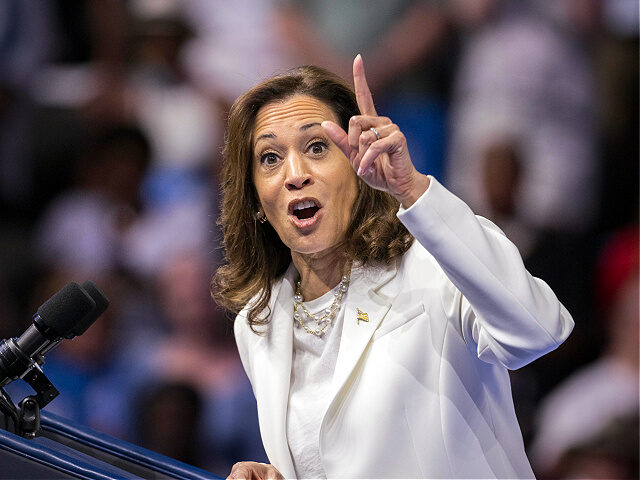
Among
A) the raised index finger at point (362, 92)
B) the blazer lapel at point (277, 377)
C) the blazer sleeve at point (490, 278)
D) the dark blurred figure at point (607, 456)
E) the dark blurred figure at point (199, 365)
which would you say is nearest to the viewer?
the blazer sleeve at point (490, 278)

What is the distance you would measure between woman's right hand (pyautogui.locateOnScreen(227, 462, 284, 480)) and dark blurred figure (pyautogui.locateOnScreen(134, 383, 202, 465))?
1824 mm

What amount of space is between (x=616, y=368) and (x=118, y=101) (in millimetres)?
2528

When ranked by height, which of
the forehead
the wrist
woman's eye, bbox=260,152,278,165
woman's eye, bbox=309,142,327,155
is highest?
the forehead

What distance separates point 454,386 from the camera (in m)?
1.43

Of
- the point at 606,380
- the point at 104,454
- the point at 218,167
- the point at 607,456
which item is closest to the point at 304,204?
the point at 104,454

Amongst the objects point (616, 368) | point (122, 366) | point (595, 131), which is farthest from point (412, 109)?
point (122, 366)

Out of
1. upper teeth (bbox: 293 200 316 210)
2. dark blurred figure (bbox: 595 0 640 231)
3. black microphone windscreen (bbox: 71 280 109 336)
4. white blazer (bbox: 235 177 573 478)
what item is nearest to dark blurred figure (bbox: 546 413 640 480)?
dark blurred figure (bbox: 595 0 640 231)

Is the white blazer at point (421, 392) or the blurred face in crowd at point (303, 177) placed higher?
the blurred face in crowd at point (303, 177)

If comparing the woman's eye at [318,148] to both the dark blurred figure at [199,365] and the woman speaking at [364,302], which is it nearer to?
the woman speaking at [364,302]

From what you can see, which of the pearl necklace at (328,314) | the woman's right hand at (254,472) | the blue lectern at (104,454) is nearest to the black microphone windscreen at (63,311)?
the blue lectern at (104,454)

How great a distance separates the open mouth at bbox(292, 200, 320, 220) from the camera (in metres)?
1.65

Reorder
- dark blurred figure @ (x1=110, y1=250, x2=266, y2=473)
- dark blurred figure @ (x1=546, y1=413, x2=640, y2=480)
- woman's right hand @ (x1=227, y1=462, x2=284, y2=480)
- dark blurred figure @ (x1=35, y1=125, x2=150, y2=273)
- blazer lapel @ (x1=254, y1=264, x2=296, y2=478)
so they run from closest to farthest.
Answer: woman's right hand @ (x1=227, y1=462, x2=284, y2=480), blazer lapel @ (x1=254, y1=264, x2=296, y2=478), dark blurred figure @ (x1=546, y1=413, x2=640, y2=480), dark blurred figure @ (x1=110, y1=250, x2=266, y2=473), dark blurred figure @ (x1=35, y1=125, x2=150, y2=273)

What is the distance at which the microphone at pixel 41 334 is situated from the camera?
4.09ft

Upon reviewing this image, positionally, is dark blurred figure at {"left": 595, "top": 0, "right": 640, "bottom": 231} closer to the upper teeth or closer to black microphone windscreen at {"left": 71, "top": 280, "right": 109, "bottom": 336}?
the upper teeth
